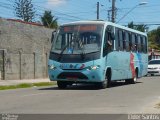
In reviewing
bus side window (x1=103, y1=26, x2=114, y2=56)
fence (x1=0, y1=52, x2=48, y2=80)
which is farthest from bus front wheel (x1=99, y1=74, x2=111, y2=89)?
fence (x1=0, y1=52, x2=48, y2=80)

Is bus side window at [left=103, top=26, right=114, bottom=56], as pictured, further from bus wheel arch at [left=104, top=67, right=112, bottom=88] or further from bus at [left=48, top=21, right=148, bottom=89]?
bus wheel arch at [left=104, top=67, right=112, bottom=88]

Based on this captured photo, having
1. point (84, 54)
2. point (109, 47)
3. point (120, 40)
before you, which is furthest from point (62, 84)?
point (120, 40)

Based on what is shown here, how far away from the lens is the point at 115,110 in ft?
45.0

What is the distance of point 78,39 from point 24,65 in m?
14.5

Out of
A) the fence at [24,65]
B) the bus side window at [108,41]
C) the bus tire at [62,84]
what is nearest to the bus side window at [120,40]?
the bus side window at [108,41]

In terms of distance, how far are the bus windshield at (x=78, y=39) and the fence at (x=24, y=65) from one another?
455 inches

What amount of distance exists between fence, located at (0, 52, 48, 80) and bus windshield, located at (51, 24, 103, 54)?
455 inches

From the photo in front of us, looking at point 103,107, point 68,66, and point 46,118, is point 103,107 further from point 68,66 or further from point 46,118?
point 68,66

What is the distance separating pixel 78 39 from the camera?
2305cm

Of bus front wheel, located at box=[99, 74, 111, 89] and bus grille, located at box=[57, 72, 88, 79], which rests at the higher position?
bus grille, located at box=[57, 72, 88, 79]

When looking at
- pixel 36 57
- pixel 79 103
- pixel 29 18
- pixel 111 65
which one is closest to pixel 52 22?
pixel 29 18

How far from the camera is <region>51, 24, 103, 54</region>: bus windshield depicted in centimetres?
2270

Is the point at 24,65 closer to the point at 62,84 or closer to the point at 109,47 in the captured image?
the point at 62,84

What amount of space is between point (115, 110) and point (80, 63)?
886 cm
